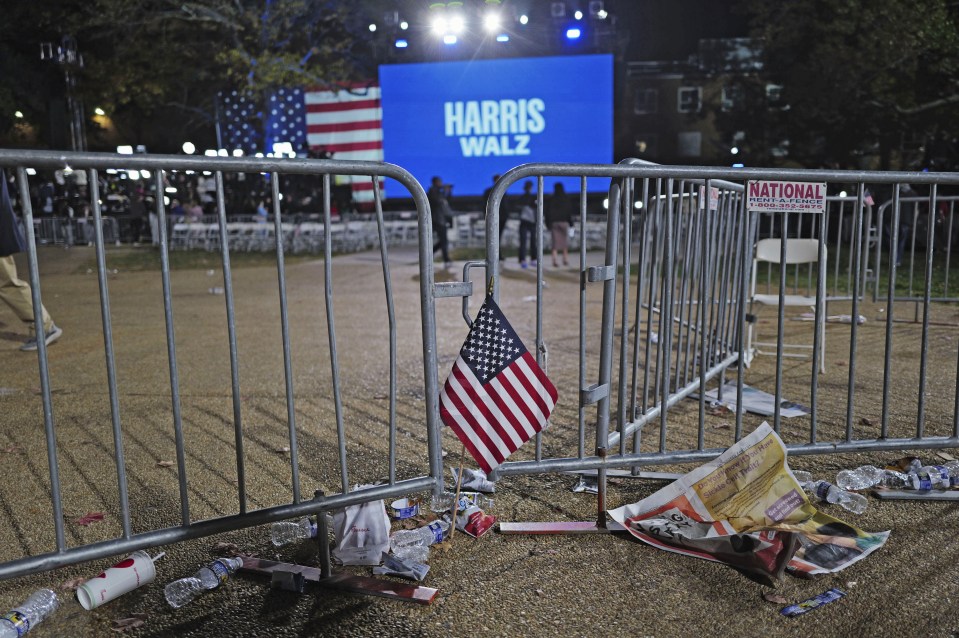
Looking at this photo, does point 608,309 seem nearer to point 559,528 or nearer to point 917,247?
point 559,528

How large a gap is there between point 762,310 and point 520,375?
7674 millimetres

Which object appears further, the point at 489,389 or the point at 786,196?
the point at 786,196

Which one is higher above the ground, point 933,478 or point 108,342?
point 108,342

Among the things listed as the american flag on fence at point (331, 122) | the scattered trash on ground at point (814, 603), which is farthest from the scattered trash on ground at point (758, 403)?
the american flag on fence at point (331, 122)

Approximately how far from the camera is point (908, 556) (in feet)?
10.5

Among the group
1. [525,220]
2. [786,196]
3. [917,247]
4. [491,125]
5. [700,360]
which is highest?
[491,125]

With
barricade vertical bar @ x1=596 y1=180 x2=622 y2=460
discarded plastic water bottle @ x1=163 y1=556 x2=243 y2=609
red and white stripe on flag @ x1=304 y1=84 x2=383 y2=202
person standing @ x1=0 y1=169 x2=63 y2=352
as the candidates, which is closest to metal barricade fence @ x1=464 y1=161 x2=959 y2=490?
barricade vertical bar @ x1=596 y1=180 x2=622 y2=460

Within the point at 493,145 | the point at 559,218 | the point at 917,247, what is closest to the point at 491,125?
the point at 493,145

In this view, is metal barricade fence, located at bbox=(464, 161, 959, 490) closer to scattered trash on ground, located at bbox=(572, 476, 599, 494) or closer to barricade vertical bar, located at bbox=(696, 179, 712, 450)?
barricade vertical bar, located at bbox=(696, 179, 712, 450)

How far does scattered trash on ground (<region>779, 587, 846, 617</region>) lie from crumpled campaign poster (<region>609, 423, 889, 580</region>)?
0.26 metres

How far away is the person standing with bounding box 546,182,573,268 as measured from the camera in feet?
53.3

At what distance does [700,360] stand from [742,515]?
102cm

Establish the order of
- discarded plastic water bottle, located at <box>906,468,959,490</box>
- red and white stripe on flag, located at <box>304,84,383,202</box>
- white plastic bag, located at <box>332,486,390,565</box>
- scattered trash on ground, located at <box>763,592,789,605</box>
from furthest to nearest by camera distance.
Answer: red and white stripe on flag, located at <box>304,84,383,202</box> < discarded plastic water bottle, located at <box>906,468,959,490</box> < white plastic bag, located at <box>332,486,390,565</box> < scattered trash on ground, located at <box>763,592,789,605</box>

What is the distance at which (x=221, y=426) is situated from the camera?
504 cm
